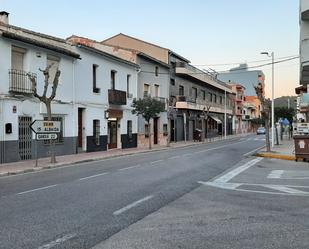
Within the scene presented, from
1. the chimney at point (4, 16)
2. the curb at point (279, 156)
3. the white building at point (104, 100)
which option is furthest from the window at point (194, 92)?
the chimney at point (4, 16)

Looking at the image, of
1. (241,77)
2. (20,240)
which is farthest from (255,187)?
(241,77)

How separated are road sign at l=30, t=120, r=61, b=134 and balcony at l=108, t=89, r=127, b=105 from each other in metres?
11.3

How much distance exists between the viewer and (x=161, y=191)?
10.5 m

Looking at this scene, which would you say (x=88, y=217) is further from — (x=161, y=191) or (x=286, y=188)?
(x=286, y=188)

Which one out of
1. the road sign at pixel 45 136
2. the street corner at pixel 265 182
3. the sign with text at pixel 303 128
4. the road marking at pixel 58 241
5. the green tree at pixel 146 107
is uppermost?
the green tree at pixel 146 107

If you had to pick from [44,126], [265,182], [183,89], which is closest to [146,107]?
[44,126]

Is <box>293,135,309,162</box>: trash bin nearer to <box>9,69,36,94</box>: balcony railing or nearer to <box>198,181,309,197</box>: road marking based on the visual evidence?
<box>198,181,309,197</box>: road marking

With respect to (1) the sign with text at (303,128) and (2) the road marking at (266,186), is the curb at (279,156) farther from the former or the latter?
(2) the road marking at (266,186)

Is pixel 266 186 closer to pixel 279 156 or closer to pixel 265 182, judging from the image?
pixel 265 182

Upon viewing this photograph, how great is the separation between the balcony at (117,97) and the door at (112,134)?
1.58 meters

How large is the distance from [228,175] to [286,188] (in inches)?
132

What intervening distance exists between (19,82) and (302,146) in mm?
14253

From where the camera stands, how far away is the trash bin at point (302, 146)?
21469 mm

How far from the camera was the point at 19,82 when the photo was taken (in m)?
21.3
